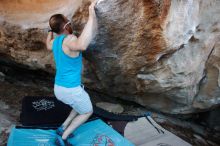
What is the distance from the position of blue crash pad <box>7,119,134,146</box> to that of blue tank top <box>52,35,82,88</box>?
0.62 meters

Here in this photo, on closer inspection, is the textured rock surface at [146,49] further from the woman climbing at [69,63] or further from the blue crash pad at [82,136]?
the blue crash pad at [82,136]

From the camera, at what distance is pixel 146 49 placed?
366 centimetres

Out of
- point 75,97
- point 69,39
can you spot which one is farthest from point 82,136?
point 69,39

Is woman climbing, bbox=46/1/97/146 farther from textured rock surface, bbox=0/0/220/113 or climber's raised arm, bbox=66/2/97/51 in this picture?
textured rock surface, bbox=0/0/220/113

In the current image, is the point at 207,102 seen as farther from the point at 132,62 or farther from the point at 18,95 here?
the point at 18,95

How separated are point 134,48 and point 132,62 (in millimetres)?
220

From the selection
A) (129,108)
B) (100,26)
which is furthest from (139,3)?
(129,108)

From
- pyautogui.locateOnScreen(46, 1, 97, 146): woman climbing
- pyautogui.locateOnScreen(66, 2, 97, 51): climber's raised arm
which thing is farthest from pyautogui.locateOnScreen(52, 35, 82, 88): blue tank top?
pyautogui.locateOnScreen(66, 2, 97, 51): climber's raised arm

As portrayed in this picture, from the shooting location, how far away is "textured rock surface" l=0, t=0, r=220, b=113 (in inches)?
→ 136

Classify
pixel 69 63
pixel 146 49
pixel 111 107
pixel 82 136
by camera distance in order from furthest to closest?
pixel 111 107
pixel 82 136
pixel 146 49
pixel 69 63

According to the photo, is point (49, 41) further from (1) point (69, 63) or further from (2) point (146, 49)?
(2) point (146, 49)

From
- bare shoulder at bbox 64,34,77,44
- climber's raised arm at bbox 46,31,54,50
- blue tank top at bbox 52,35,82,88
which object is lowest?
blue tank top at bbox 52,35,82,88

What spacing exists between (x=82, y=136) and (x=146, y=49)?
3.68 feet

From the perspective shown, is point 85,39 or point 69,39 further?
point 69,39
